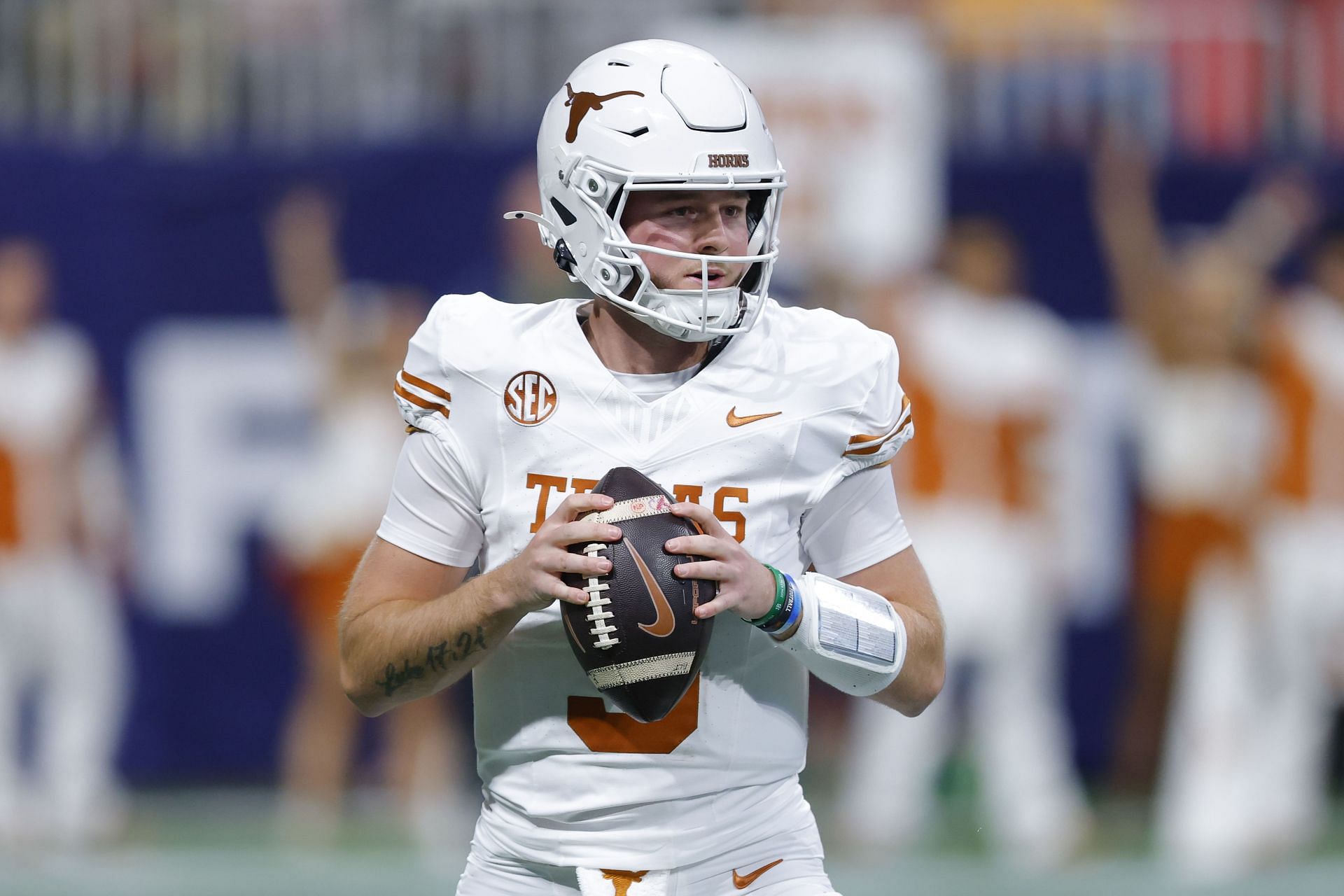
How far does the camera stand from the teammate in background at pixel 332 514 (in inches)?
276

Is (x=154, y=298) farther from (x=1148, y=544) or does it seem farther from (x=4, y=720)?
(x=1148, y=544)

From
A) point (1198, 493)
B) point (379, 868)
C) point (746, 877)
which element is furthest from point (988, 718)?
point (746, 877)

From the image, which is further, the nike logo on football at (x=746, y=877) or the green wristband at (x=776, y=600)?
the nike logo on football at (x=746, y=877)

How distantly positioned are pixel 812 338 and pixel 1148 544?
4833 millimetres

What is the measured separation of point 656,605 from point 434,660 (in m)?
0.40

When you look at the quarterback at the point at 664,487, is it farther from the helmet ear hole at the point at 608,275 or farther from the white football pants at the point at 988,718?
the white football pants at the point at 988,718

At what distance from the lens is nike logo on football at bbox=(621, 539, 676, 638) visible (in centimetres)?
248

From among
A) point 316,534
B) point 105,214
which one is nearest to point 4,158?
point 105,214

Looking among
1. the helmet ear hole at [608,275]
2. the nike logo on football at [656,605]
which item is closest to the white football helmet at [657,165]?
the helmet ear hole at [608,275]

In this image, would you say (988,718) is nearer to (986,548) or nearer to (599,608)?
(986,548)

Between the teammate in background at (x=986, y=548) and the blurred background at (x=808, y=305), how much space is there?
18 mm

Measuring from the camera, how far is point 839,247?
7383 millimetres

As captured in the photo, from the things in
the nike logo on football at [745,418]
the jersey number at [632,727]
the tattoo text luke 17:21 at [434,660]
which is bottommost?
the jersey number at [632,727]

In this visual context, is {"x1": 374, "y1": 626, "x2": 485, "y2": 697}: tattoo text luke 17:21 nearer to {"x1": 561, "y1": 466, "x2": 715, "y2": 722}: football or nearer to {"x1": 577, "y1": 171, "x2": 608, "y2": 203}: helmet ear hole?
{"x1": 561, "y1": 466, "x2": 715, "y2": 722}: football
